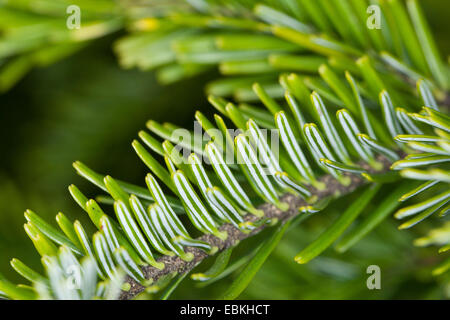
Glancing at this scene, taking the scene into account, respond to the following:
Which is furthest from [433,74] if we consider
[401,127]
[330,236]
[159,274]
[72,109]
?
[72,109]

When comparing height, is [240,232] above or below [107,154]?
below

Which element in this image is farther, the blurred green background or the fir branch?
the blurred green background

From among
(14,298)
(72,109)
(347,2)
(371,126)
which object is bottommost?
(14,298)

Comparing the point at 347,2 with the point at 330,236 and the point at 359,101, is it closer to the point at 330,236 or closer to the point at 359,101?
the point at 359,101

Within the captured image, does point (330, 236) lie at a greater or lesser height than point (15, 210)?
lesser

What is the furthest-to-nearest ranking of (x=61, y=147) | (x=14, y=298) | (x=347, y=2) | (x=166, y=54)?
(x=61, y=147)
(x=166, y=54)
(x=347, y=2)
(x=14, y=298)

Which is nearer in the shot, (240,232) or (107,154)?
(240,232)

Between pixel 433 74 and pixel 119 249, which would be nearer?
pixel 119 249

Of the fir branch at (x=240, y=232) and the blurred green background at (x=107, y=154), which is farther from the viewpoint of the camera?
the blurred green background at (x=107, y=154)
